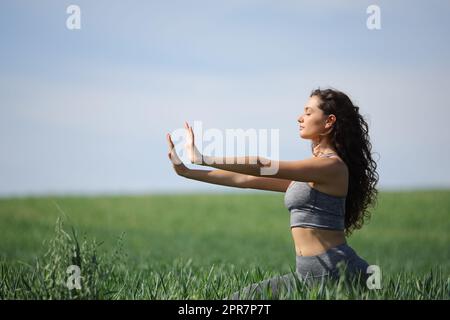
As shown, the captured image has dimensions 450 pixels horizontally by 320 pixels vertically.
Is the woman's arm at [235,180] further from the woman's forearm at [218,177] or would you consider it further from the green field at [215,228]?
the green field at [215,228]

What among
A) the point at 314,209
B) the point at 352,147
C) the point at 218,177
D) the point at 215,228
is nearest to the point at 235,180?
the point at 218,177

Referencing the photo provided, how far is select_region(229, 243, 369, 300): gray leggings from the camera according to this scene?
4406mm

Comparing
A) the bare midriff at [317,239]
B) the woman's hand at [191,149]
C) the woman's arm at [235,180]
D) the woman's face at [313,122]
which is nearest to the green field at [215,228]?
the woman's arm at [235,180]

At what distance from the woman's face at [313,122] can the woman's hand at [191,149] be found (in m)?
0.83

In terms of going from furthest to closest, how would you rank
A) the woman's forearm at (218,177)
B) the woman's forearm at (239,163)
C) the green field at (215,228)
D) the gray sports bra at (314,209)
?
the green field at (215,228) → the woman's forearm at (218,177) → the gray sports bra at (314,209) → the woman's forearm at (239,163)

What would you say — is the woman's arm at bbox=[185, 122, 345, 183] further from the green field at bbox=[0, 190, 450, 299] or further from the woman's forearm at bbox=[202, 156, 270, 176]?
the green field at bbox=[0, 190, 450, 299]

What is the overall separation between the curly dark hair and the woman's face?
4cm

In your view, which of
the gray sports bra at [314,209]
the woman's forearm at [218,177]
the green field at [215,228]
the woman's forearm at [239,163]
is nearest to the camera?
the woman's forearm at [239,163]

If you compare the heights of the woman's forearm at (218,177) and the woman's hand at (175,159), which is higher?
the woman's hand at (175,159)

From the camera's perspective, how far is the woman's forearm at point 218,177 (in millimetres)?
4547

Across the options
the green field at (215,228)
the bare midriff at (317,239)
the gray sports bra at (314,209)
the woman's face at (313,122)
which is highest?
the woman's face at (313,122)

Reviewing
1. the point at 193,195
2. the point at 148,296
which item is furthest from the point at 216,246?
the point at 148,296

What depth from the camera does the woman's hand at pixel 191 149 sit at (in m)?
4.25

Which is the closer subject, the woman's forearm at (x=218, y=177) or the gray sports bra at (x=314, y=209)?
the gray sports bra at (x=314, y=209)
